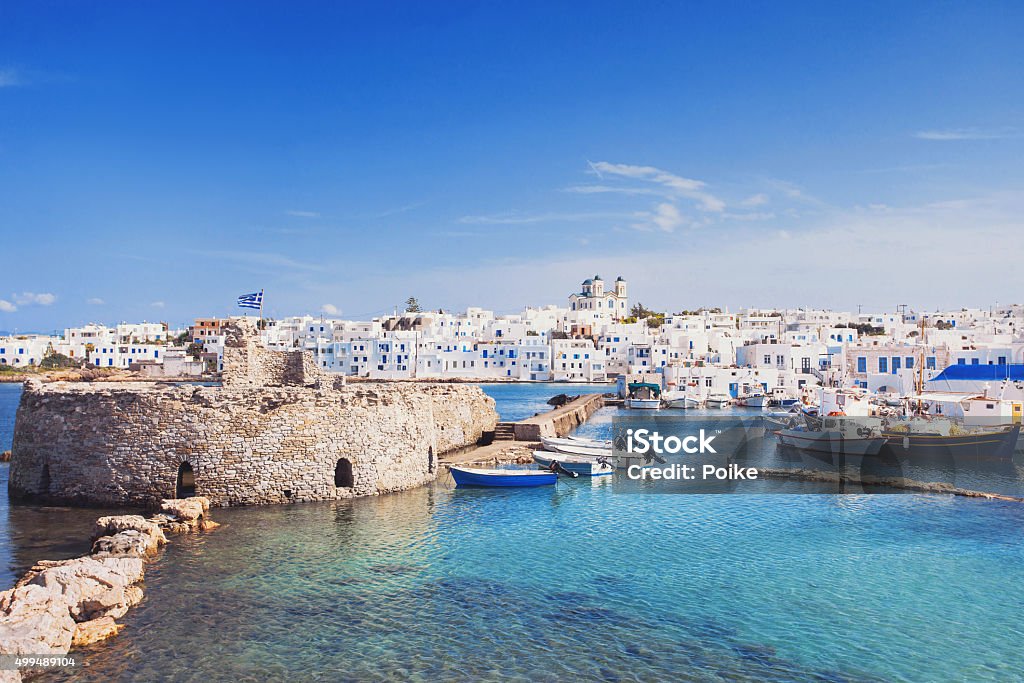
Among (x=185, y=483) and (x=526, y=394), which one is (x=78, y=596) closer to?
(x=185, y=483)

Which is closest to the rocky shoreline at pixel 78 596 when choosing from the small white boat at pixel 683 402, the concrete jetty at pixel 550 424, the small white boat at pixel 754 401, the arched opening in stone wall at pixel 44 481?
the arched opening in stone wall at pixel 44 481

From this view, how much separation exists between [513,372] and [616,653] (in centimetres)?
9749

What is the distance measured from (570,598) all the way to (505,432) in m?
20.5

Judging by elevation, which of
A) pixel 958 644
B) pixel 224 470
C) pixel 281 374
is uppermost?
pixel 281 374

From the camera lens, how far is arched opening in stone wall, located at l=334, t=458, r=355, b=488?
19.3 meters

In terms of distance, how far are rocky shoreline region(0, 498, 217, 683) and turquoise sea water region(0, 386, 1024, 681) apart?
1.11 ft

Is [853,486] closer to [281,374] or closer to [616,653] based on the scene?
[616,653]

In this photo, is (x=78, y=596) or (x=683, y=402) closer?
(x=78, y=596)

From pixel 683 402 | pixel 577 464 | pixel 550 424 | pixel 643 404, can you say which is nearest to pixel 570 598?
pixel 577 464

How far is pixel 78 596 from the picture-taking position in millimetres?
11312

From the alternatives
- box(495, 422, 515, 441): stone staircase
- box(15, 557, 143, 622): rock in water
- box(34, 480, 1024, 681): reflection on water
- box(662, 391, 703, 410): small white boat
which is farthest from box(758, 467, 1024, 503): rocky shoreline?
box(662, 391, 703, 410): small white boat

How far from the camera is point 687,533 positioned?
17906 mm

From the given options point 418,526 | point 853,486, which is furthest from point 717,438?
point 418,526

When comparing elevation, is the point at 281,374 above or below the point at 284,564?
above
